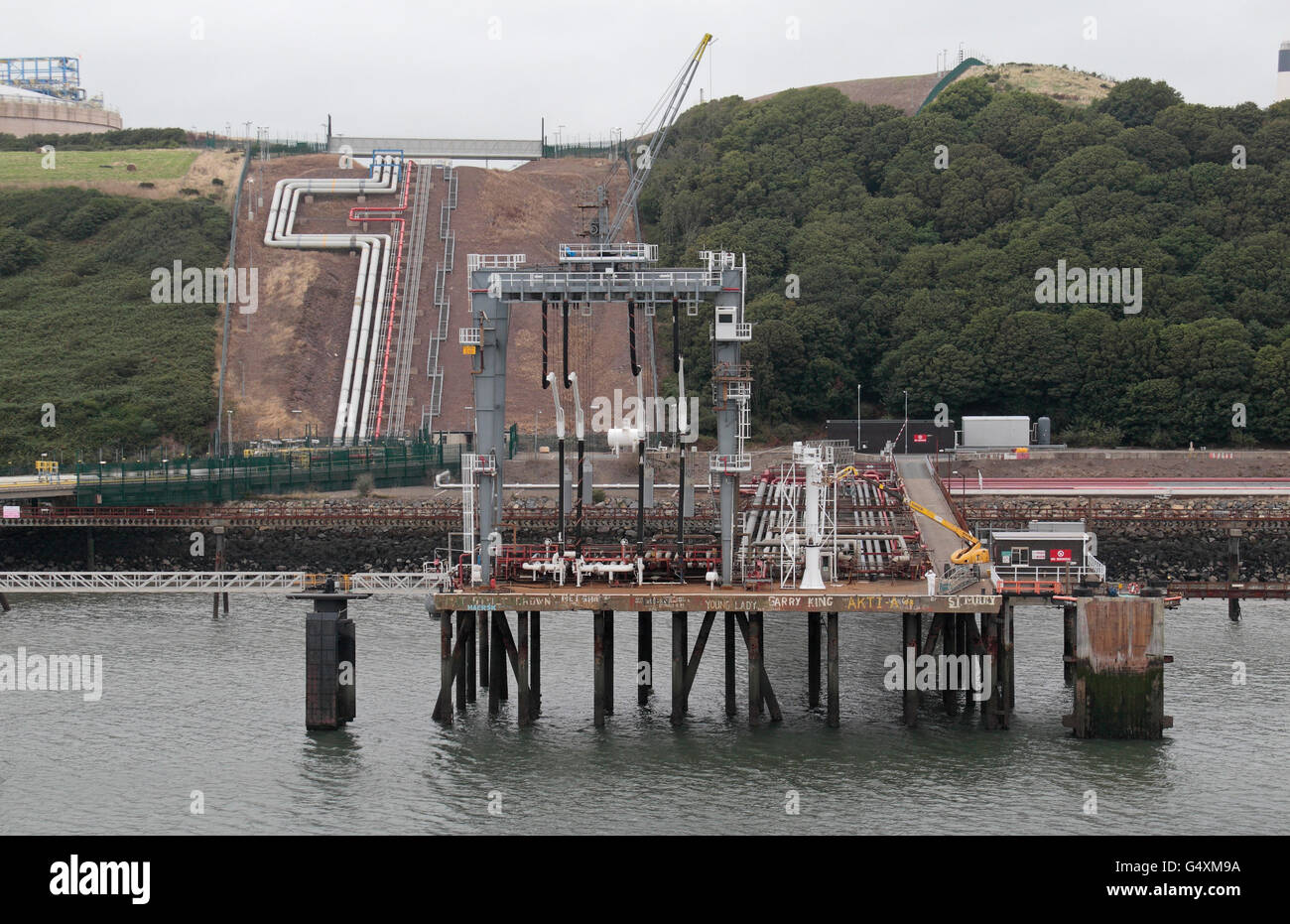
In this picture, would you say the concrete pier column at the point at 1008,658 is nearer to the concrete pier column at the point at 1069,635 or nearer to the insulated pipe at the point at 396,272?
the concrete pier column at the point at 1069,635

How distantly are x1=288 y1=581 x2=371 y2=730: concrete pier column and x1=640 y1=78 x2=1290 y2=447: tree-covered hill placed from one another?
69.0 meters

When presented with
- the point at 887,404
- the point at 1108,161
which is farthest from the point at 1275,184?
the point at 887,404

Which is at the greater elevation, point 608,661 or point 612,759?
point 608,661

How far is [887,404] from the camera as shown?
4857 inches

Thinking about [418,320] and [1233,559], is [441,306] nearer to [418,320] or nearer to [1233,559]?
[418,320]

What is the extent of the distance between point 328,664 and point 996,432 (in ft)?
225

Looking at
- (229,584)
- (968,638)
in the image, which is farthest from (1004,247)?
(968,638)

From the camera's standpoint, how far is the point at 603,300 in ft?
189

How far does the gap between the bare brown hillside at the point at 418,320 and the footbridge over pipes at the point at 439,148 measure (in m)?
9.86

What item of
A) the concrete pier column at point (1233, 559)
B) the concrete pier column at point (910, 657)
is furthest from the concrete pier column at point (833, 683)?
the concrete pier column at point (1233, 559)

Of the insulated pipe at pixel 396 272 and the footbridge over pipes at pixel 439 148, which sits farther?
the footbridge over pipes at pixel 439 148

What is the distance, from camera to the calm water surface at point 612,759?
4666 cm

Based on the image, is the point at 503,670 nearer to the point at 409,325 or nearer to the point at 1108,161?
the point at 409,325

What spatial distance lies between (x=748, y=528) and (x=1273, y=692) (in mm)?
21507
